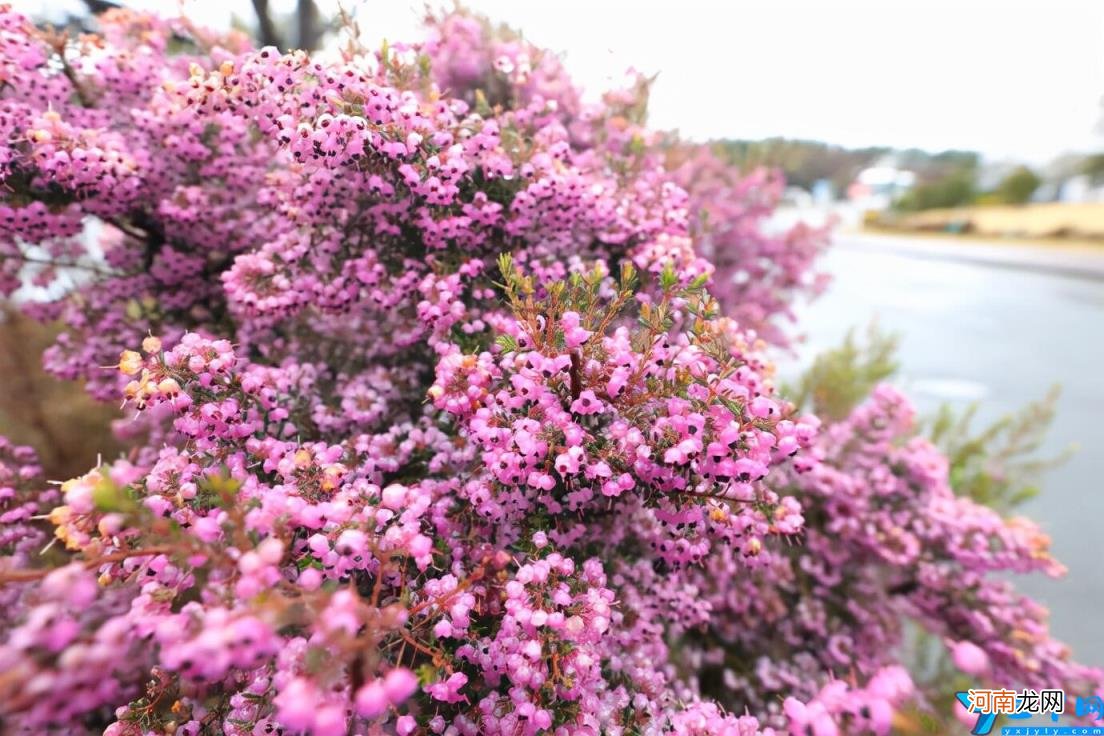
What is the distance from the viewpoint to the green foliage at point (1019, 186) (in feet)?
109

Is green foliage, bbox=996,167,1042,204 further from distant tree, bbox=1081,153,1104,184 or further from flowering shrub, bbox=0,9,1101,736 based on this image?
flowering shrub, bbox=0,9,1101,736

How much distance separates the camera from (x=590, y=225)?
3.04 meters

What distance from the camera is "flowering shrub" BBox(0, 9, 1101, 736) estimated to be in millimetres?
1401

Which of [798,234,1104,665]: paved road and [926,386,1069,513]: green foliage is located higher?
[926,386,1069,513]: green foliage

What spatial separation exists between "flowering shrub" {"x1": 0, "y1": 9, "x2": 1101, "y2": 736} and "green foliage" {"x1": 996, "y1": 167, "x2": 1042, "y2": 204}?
135ft

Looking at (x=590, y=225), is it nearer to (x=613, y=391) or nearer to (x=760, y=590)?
(x=613, y=391)

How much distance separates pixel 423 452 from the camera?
96.7 inches

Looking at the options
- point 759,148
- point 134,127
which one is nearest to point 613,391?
point 134,127

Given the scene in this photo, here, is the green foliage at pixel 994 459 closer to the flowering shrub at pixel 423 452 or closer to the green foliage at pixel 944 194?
the flowering shrub at pixel 423 452

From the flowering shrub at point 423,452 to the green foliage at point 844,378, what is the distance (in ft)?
5.73

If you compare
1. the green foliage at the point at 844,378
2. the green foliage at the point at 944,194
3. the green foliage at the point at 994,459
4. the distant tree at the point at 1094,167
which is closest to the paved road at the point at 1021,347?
the green foliage at the point at 844,378

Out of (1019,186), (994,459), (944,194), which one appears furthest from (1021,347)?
(1019,186)

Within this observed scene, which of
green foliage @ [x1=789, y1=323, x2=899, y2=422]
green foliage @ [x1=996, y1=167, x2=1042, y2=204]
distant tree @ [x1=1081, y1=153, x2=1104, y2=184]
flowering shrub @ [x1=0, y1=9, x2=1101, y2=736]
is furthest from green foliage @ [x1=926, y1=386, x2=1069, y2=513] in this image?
distant tree @ [x1=1081, y1=153, x2=1104, y2=184]

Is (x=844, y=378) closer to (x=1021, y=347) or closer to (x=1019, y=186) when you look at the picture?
(x=1021, y=347)
